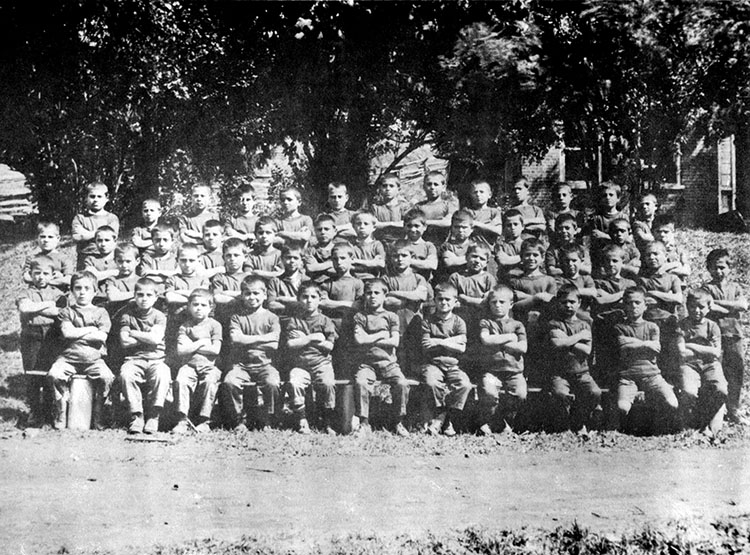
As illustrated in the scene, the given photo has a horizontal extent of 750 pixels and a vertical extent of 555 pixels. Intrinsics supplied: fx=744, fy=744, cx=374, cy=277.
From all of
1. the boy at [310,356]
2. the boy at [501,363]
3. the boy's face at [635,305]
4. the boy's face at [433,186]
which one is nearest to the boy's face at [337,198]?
the boy's face at [433,186]

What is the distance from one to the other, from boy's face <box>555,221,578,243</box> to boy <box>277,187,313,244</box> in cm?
180

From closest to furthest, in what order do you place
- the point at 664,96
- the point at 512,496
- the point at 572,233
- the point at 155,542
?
1. the point at 155,542
2. the point at 512,496
3. the point at 572,233
4. the point at 664,96

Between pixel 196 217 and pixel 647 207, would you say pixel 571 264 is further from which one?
pixel 196 217

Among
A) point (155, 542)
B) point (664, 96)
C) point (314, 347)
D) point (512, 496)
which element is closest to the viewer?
point (155, 542)

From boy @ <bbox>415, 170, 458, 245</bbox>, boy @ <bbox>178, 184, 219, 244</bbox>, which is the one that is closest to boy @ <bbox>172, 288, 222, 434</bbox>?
boy @ <bbox>178, 184, 219, 244</bbox>

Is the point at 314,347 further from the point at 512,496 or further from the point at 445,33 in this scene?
the point at 445,33

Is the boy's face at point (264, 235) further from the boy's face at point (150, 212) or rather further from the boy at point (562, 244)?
the boy at point (562, 244)

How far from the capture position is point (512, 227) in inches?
212

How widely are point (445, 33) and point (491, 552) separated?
384 cm

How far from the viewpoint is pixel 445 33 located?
5789 millimetres

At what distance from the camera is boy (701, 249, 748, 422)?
5.12 meters

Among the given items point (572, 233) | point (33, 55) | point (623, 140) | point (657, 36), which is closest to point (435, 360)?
point (572, 233)

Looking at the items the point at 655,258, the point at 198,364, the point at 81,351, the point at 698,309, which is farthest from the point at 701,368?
the point at 81,351

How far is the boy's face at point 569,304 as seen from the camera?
16.5 feet
